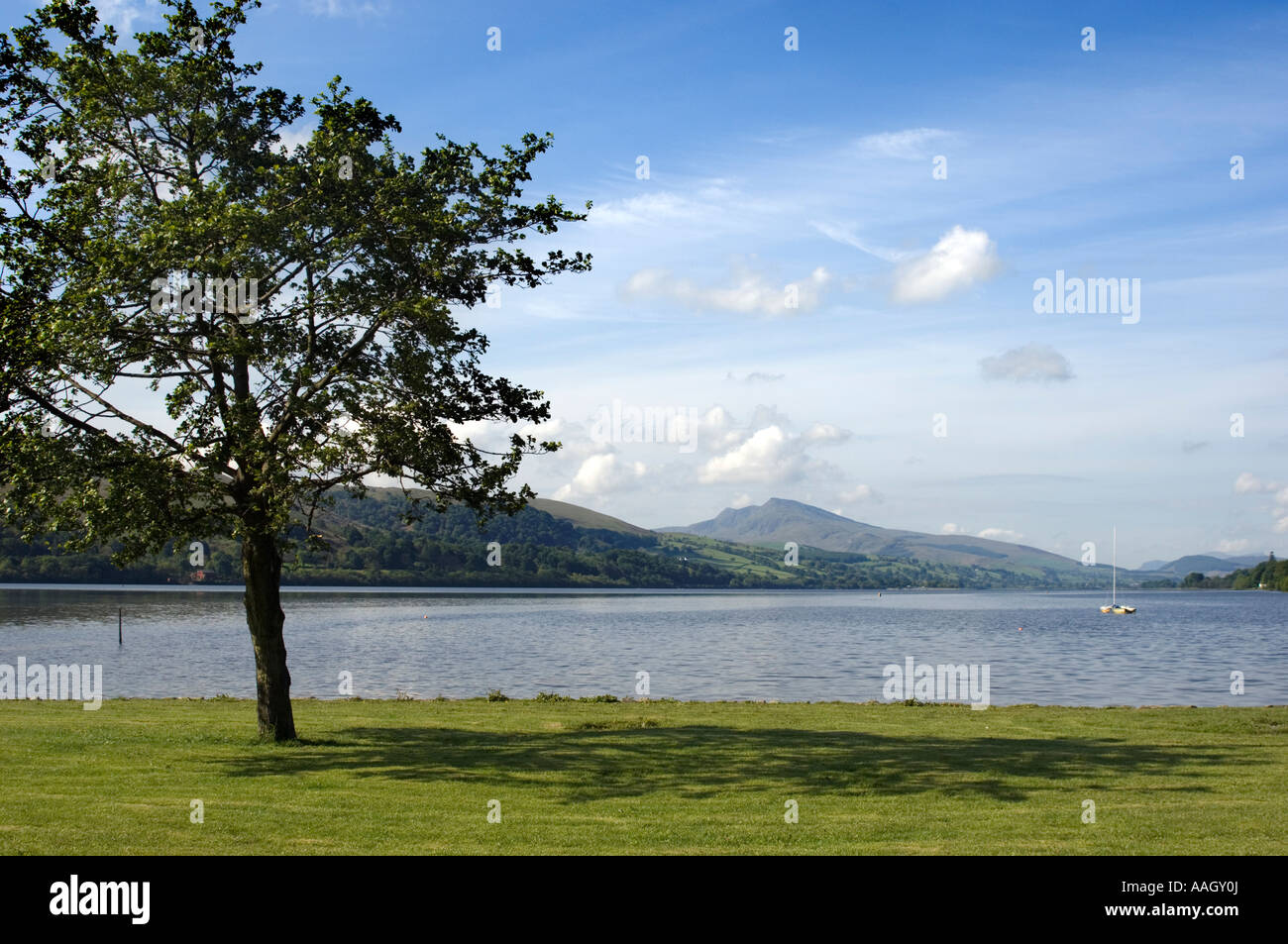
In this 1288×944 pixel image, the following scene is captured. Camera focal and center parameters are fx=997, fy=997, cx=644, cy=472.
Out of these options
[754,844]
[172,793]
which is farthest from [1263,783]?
[172,793]

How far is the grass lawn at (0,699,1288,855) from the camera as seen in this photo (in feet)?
43.8

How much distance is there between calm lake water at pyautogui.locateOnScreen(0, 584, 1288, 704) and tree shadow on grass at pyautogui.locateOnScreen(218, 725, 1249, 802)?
71.8 ft

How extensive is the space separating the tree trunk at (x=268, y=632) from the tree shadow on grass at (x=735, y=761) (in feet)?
2.80

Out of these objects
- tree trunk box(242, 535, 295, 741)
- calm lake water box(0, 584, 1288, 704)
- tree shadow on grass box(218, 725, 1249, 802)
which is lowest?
calm lake water box(0, 584, 1288, 704)

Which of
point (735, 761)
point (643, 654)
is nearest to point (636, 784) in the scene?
point (735, 761)

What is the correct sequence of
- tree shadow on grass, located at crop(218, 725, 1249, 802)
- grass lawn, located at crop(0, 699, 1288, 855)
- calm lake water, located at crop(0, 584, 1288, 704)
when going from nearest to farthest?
grass lawn, located at crop(0, 699, 1288, 855) < tree shadow on grass, located at crop(218, 725, 1249, 802) < calm lake water, located at crop(0, 584, 1288, 704)

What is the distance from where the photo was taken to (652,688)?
51125 mm

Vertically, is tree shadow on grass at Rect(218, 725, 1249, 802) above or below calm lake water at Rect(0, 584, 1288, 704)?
above

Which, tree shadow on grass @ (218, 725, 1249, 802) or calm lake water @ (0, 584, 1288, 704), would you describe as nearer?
tree shadow on grass @ (218, 725, 1249, 802)

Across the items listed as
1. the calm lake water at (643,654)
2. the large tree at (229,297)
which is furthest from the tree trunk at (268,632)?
the calm lake water at (643,654)

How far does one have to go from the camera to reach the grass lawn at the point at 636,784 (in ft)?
43.8

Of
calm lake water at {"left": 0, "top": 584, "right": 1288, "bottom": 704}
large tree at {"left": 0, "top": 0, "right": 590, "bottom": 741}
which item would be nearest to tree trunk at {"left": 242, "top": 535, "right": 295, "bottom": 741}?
large tree at {"left": 0, "top": 0, "right": 590, "bottom": 741}

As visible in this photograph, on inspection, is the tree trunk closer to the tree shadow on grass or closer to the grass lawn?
the grass lawn

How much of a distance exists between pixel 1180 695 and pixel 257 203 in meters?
48.5
